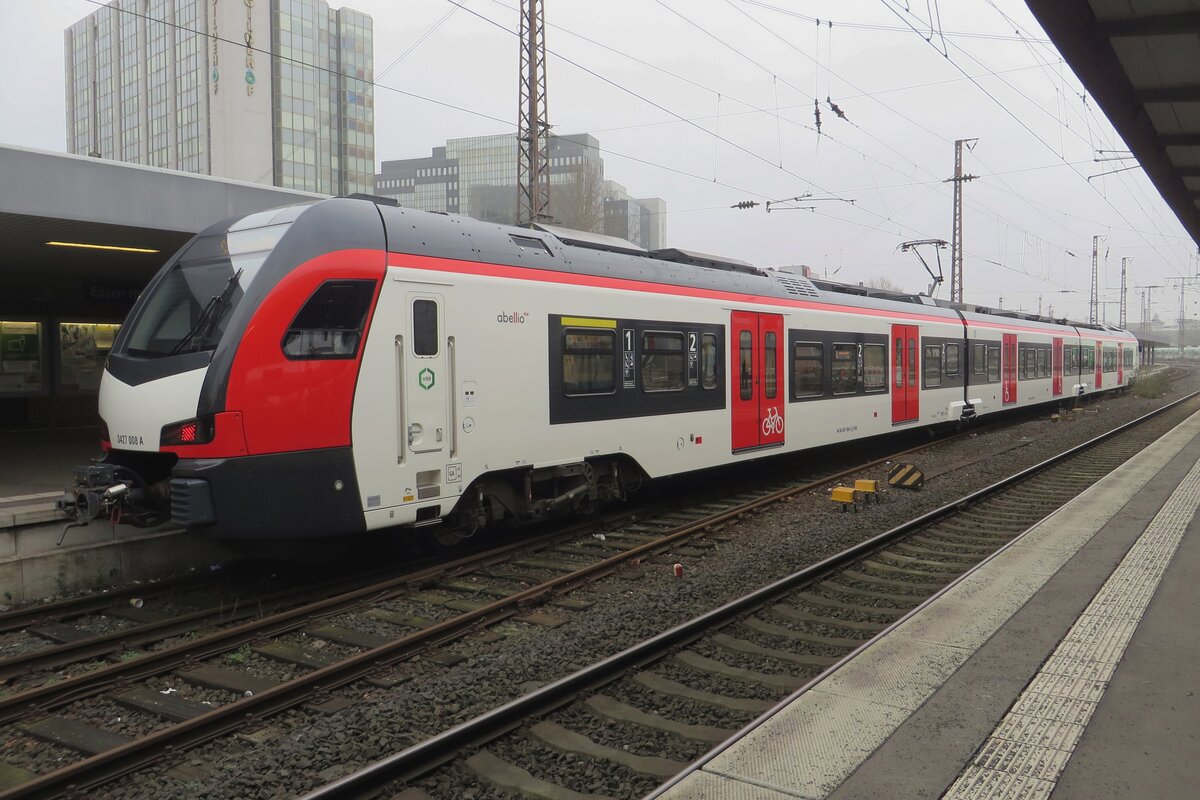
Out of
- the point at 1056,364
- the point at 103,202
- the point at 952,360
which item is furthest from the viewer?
the point at 1056,364

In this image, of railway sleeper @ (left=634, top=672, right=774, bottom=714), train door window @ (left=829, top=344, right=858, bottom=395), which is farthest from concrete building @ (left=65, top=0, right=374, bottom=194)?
railway sleeper @ (left=634, top=672, right=774, bottom=714)

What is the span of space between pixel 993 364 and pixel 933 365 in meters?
4.27

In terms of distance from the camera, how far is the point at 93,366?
15.7 meters

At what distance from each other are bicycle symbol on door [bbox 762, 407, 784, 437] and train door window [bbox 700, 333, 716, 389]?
1.51 metres

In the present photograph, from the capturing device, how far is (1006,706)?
4219 mm

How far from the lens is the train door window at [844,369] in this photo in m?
13.4

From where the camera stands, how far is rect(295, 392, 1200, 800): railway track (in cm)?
388

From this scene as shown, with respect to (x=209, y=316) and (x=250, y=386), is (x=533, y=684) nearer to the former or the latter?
(x=250, y=386)

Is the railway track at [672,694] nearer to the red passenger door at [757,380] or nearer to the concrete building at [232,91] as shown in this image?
the red passenger door at [757,380]

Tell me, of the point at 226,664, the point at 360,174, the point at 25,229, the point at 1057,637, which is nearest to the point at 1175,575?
the point at 1057,637

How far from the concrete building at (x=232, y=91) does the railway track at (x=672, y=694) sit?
63.2 meters

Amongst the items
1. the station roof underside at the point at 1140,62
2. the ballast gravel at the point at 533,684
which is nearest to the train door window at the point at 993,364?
the station roof underside at the point at 1140,62

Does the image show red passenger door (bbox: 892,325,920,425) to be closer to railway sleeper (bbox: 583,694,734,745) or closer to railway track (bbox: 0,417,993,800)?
railway track (bbox: 0,417,993,800)

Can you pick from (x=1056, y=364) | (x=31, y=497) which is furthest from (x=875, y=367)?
(x=1056, y=364)
